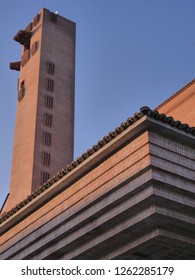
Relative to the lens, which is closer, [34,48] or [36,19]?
[34,48]

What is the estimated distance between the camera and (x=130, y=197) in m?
12.7

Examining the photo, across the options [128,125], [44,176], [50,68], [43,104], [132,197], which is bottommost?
[132,197]

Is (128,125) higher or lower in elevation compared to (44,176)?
lower

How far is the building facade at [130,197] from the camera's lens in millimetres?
12352

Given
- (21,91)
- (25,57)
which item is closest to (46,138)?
(21,91)

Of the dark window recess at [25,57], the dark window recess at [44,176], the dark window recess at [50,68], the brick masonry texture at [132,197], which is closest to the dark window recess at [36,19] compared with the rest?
the dark window recess at [25,57]

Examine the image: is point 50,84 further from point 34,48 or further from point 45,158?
point 45,158

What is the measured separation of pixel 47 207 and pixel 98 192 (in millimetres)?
2600

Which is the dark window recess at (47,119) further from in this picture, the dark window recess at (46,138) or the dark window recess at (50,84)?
the dark window recess at (50,84)

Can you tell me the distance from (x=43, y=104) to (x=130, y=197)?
83.5 feet

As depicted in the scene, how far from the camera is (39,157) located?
1389 inches
